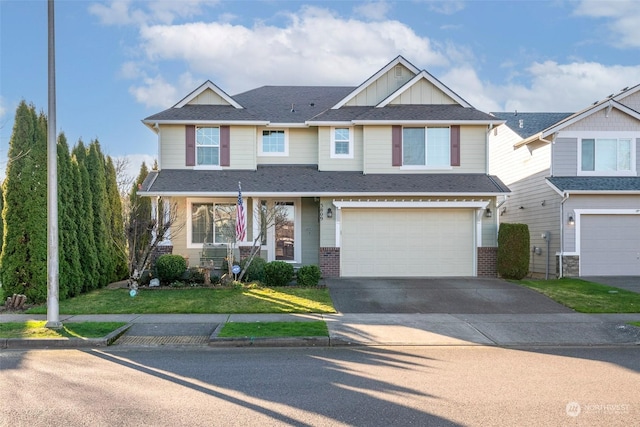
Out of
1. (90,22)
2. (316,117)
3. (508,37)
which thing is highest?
(508,37)

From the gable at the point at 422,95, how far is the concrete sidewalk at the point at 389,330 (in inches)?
386

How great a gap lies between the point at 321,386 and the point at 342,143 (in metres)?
12.5

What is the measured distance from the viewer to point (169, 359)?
7.09 m

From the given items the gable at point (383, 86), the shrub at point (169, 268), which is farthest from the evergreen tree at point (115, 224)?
the gable at point (383, 86)

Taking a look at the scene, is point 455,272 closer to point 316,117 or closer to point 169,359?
point 316,117

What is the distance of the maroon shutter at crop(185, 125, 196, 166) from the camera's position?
55.5 ft

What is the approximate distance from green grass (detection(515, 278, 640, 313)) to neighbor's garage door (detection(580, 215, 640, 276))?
5.35ft

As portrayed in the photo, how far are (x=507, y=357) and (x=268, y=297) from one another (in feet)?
21.7

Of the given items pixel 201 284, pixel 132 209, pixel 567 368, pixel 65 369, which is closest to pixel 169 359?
pixel 65 369

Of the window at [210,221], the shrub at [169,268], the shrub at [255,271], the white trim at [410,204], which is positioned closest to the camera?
the shrub at [169,268]

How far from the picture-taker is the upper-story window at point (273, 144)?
57.9ft

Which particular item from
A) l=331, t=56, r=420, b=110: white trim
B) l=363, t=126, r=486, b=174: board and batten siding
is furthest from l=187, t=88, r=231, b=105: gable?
l=363, t=126, r=486, b=174: board and batten siding

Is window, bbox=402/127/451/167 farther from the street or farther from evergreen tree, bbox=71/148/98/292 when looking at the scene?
evergreen tree, bbox=71/148/98/292

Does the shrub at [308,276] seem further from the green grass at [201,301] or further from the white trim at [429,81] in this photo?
the white trim at [429,81]
